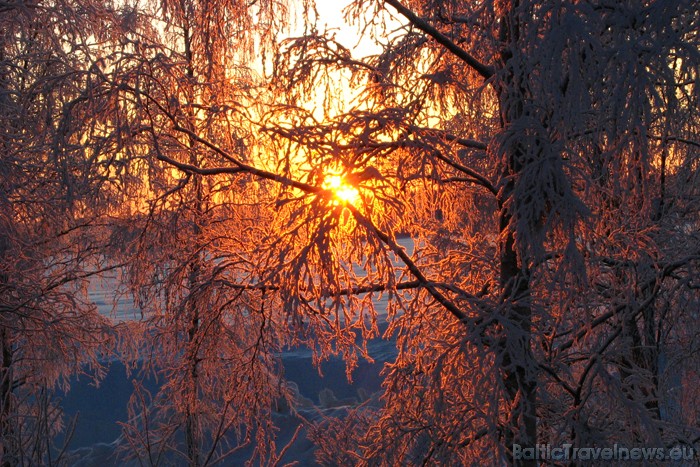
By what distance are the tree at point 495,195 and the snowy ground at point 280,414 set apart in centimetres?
1341

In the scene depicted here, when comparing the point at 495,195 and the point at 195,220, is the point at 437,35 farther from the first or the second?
the point at 195,220

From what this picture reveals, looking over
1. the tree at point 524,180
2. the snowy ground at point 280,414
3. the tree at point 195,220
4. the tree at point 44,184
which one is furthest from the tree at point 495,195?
the snowy ground at point 280,414

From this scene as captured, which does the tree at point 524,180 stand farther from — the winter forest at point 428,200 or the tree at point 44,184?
the tree at point 44,184

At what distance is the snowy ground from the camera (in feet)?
61.2

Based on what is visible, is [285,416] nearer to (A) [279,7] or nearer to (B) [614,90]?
(A) [279,7]

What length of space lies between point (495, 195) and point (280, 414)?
15276mm

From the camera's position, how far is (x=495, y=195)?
192 inches

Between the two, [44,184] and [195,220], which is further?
[195,220]

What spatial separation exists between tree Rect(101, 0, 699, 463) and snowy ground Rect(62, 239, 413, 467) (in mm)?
13408

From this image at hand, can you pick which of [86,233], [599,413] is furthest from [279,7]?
[86,233]

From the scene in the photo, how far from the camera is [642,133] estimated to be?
11.0 ft

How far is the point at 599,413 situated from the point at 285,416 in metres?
14.8

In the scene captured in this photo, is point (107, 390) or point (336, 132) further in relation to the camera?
point (107, 390)

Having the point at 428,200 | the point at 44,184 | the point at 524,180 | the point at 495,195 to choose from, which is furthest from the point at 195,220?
the point at 524,180
